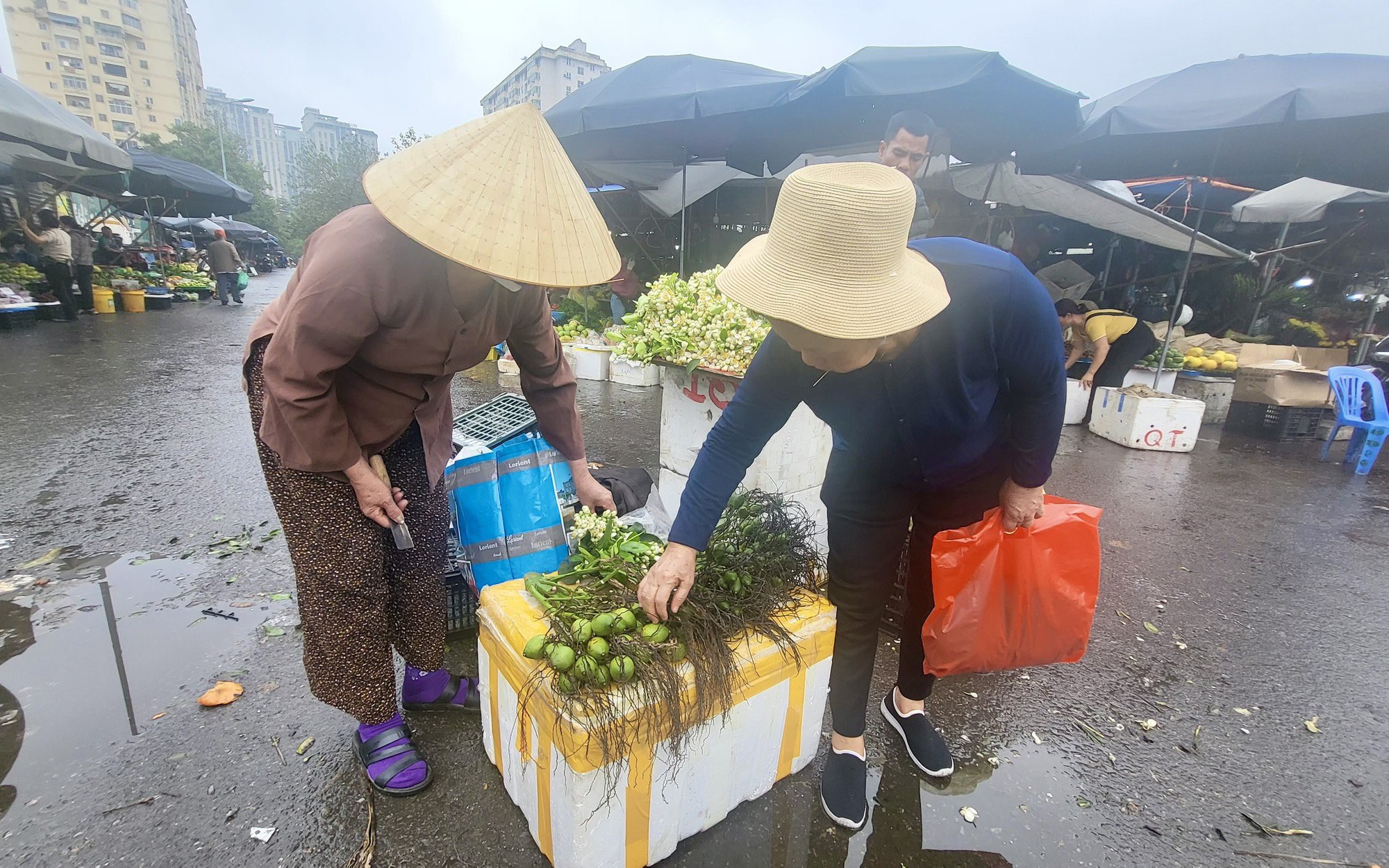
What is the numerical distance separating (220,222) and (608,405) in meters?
34.2

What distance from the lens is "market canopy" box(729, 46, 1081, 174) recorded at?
457 cm

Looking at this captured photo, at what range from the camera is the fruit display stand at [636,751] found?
4.58 feet

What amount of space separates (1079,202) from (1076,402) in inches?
84.9

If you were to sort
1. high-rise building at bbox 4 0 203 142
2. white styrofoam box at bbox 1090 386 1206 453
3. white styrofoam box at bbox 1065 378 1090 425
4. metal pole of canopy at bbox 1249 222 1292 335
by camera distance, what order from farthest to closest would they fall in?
high-rise building at bbox 4 0 203 142, metal pole of canopy at bbox 1249 222 1292 335, white styrofoam box at bbox 1065 378 1090 425, white styrofoam box at bbox 1090 386 1206 453

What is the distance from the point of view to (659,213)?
10.6 metres

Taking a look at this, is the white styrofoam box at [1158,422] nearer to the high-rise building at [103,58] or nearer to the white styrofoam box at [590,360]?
the white styrofoam box at [590,360]

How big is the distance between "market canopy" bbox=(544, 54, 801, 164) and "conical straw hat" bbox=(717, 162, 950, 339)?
15.8ft

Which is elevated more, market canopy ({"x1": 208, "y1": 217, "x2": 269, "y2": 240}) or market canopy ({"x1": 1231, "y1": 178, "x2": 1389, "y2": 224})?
market canopy ({"x1": 1231, "y1": 178, "x2": 1389, "y2": 224})

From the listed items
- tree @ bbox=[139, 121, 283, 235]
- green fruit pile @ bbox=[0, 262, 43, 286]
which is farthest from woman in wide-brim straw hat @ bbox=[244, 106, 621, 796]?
tree @ bbox=[139, 121, 283, 235]

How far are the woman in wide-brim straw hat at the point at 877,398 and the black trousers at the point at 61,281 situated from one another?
46.9 feet

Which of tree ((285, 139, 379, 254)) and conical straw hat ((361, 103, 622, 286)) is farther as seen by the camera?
tree ((285, 139, 379, 254))

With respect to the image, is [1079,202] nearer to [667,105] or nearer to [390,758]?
[667,105]

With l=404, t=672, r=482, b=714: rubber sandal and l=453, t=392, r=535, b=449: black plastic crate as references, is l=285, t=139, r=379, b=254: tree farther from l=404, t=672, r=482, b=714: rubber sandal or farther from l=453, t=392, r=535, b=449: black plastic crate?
l=404, t=672, r=482, b=714: rubber sandal

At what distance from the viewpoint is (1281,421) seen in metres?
6.61
